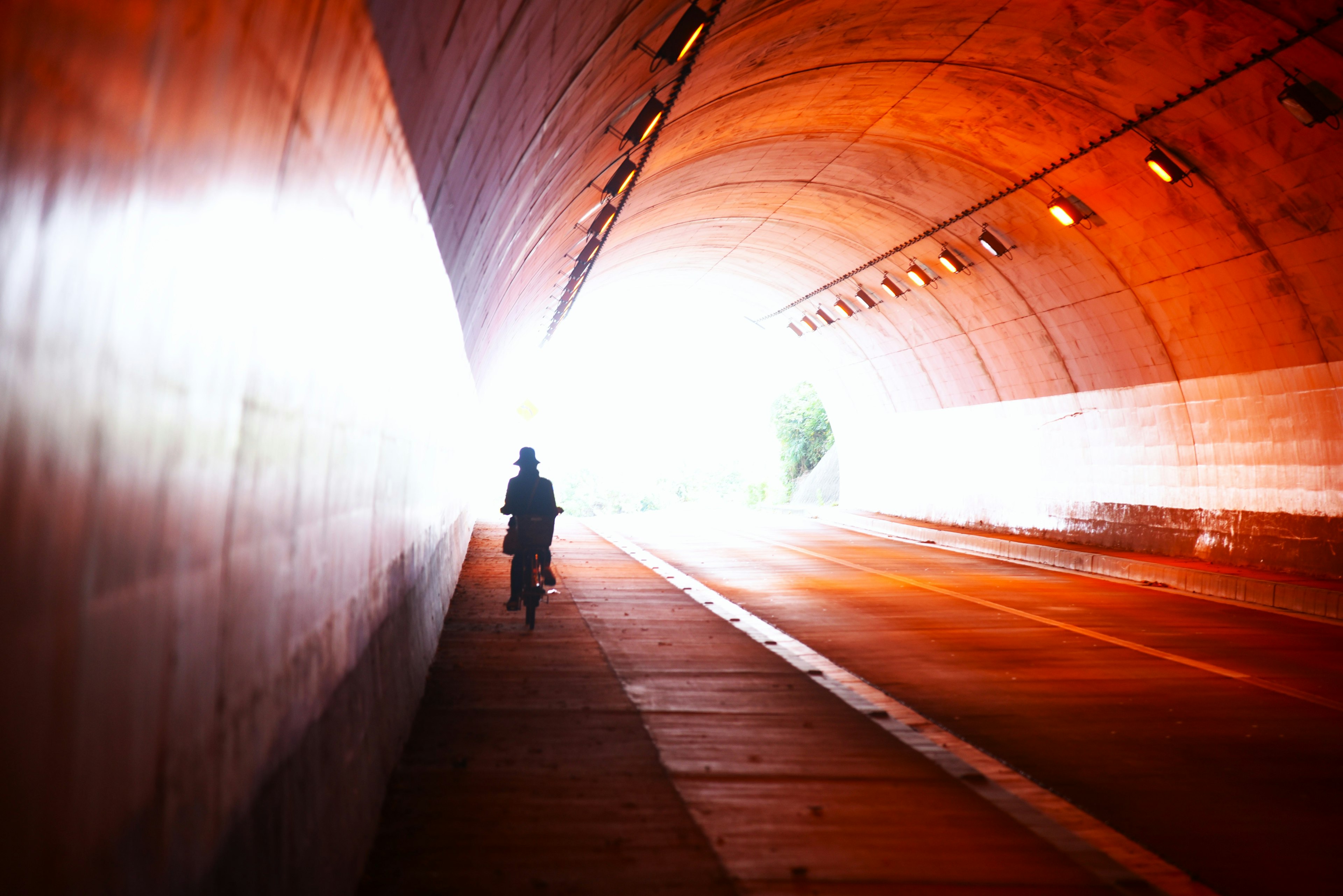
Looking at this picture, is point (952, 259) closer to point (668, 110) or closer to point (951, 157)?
point (951, 157)

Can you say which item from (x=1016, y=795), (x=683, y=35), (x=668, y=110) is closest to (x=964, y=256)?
(x=668, y=110)

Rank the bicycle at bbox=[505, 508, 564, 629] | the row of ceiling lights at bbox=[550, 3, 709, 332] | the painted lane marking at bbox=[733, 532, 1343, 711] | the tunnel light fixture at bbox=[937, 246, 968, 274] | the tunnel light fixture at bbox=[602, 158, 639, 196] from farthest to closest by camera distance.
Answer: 1. the tunnel light fixture at bbox=[937, 246, 968, 274]
2. the tunnel light fixture at bbox=[602, 158, 639, 196]
3. the bicycle at bbox=[505, 508, 564, 629]
4. the painted lane marking at bbox=[733, 532, 1343, 711]
5. the row of ceiling lights at bbox=[550, 3, 709, 332]

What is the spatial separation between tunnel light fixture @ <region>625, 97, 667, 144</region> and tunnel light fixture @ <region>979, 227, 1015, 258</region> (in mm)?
10114

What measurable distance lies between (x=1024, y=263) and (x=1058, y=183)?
3134mm

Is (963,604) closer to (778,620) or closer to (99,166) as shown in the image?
(778,620)

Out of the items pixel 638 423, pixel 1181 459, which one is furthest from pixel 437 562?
pixel 638 423

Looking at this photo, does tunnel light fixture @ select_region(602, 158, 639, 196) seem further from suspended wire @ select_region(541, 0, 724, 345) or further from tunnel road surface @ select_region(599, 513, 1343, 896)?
tunnel road surface @ select_region(599, 513, 1343, 896)

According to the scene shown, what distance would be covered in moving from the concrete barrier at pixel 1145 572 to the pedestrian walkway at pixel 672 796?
27.2 feet

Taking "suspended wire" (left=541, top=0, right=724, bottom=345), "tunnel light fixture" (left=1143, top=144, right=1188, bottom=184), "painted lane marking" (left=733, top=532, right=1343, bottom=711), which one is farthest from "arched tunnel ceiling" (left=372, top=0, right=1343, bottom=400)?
"painted lane marking" (left=733, top=532, right=1343, bottom=711)

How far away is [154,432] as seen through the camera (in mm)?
2092

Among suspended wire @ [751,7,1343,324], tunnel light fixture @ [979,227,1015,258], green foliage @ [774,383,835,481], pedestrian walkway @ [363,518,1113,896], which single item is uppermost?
suspended wire @ [751,7,1343,324]

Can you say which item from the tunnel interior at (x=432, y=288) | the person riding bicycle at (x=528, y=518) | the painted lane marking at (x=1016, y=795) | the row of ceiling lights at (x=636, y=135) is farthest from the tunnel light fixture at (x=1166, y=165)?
the person riding bicycle at (x=528, y=518)

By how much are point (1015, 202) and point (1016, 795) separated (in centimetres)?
1436

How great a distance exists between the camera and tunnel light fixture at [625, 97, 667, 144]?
10914mm
